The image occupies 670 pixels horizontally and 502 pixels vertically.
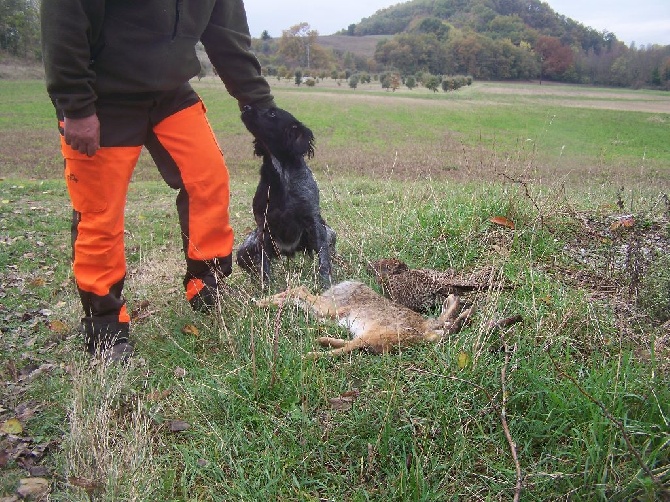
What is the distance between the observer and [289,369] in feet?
8.89

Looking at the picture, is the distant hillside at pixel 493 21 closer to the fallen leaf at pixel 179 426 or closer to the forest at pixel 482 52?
the forest at pixel 482 52

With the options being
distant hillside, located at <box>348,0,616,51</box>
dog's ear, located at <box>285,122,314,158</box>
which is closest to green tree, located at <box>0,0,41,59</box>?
dog's ear, located at <box>285,122,314,158</box>

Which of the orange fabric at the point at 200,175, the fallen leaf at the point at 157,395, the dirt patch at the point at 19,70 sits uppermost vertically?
the dirt patch at the point at 19,70

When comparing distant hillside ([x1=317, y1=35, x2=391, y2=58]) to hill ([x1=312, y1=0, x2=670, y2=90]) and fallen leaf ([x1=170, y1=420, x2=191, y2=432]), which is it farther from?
fallen leaf ([x1=170, y1=420, x2=191, y2=432])

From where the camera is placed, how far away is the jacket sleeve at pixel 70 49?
287 centimetres

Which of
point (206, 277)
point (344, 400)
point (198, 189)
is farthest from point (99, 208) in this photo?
point (344, 400)

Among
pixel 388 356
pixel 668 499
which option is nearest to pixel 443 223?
pixel 388 356

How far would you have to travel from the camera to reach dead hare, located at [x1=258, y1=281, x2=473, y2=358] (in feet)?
9.65

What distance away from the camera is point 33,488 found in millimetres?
2270

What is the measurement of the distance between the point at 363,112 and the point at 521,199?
90.4 ft

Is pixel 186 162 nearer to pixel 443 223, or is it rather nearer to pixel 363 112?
pixel 443 223

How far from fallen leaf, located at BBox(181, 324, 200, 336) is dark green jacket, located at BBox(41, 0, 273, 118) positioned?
1.44m

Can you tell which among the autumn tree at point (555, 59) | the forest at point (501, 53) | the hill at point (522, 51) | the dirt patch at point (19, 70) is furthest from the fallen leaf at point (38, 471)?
the autumn tree at point (555, 59)

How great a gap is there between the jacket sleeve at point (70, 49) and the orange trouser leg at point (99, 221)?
0.27m
